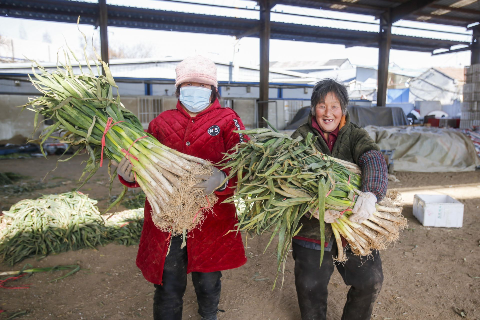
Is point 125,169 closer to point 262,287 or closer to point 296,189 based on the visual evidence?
point 296,189

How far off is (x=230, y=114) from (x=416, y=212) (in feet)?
10.7

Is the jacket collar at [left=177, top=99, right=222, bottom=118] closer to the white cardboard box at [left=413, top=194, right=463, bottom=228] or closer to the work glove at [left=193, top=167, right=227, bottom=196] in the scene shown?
the work glove at [left=193, top=167, right=227, bottom=196]

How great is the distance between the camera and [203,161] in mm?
1715

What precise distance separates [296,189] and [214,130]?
62 cm

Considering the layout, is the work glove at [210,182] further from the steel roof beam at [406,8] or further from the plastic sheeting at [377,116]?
the plastic sheeting at [377,116]

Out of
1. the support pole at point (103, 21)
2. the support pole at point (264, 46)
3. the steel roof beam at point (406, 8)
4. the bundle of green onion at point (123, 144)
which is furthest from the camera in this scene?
the support pole at point (264, 46)

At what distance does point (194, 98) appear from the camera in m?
1.92

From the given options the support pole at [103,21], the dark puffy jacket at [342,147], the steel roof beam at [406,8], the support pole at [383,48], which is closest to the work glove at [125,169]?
the dark puffy jacket at [342,147]

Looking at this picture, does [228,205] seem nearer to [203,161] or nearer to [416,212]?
[203,161]

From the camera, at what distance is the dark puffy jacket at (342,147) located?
175cm

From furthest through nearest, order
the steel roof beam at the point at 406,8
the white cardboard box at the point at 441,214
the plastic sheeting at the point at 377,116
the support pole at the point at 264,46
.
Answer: the plastic sheeting at the point at 377,116 < the support pole at the point at 264,46 < the steel roof beam at the point at 406,8 < the white cardboard box at the point at 441,214

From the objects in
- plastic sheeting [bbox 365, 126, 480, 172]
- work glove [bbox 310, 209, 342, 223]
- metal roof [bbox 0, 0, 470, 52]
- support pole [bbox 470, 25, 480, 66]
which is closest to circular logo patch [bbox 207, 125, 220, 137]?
work glove [bbox 310, 209, 342, 223]

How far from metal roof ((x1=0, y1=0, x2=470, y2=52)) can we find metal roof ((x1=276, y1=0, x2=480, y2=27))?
0.09ft

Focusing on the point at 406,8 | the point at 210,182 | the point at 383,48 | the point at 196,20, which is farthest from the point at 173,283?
the point at 383,48
